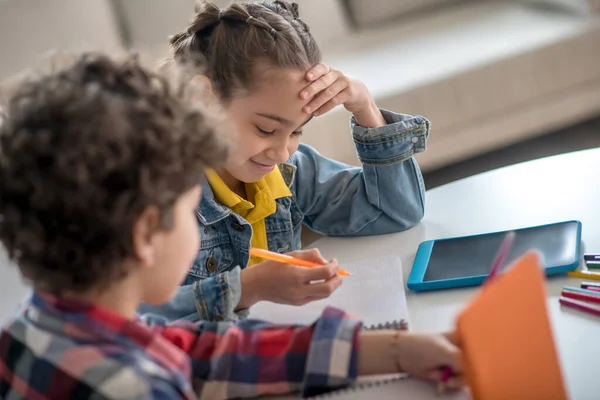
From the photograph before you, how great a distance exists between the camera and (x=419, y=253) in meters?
1.03

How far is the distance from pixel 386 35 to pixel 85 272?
2.16 metres

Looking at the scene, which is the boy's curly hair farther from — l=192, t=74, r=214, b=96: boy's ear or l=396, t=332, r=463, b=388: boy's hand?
l=192, t=74, r=214, b=96: boy's ear

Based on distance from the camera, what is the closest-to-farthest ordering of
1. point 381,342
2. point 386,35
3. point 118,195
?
point 118,195 < point 381,342 < point 386,35

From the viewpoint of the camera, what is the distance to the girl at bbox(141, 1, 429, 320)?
3.67 ft

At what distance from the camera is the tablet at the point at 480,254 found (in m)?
0.92

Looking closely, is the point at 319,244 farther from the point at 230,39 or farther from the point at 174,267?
the point at 174,267

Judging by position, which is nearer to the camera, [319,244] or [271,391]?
[271,391]

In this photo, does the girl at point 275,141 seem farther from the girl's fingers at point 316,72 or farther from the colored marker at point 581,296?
the colored marker at point 581,296

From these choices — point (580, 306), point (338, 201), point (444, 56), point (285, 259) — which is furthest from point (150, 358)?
point (444, 56)

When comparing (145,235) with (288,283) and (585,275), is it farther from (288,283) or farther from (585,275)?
(585,275)

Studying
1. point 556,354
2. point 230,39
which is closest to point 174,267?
point 556,354

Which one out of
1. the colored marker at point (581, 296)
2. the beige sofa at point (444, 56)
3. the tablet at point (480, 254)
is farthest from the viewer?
the beige sofa at point (444, 56)

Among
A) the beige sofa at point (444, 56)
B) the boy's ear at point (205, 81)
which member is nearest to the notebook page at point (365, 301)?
the boy's ear at point (205, 81)

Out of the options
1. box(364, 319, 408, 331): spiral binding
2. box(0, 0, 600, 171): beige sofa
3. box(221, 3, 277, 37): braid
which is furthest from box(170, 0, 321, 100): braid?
box(0, 0, 600, 171): beige sofa
